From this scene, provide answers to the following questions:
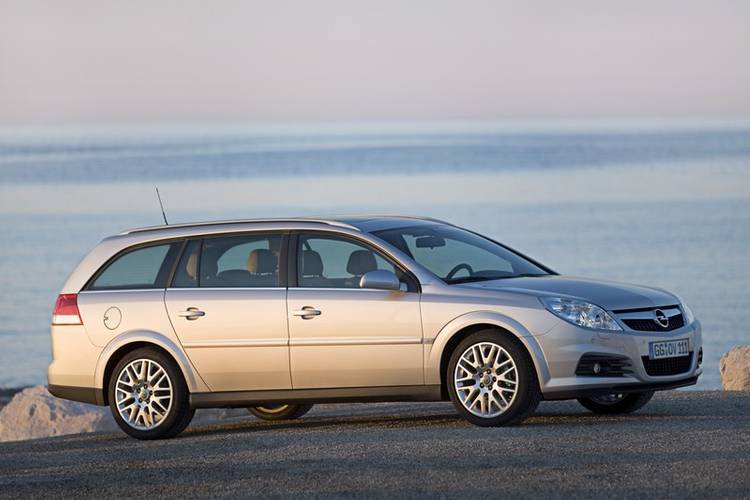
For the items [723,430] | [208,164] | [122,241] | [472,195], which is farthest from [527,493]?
[208,164]

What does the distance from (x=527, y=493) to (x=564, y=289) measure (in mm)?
3134

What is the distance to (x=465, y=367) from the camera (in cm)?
1211

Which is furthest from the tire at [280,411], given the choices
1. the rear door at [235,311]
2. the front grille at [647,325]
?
the front grille at [647,325]

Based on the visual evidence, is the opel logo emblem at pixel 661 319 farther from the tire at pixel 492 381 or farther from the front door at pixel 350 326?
the front door at pixel 350 326

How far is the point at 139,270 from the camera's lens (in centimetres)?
1356

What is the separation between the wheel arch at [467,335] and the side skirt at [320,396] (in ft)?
0.43

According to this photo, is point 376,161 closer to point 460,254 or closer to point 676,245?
point 676,245

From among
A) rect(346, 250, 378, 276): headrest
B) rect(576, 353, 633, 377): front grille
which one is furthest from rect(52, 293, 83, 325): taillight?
rect(576, 353, 633, 377): front grille

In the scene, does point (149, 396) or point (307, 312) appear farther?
point (149, 396)

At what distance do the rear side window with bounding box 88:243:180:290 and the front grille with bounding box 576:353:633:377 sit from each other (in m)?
3.52

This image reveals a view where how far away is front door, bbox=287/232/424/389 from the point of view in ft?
40.2

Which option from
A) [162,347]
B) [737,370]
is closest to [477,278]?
[162,347]

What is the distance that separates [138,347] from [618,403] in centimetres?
387

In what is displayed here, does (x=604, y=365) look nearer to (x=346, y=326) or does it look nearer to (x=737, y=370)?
(x=346, y=326)
